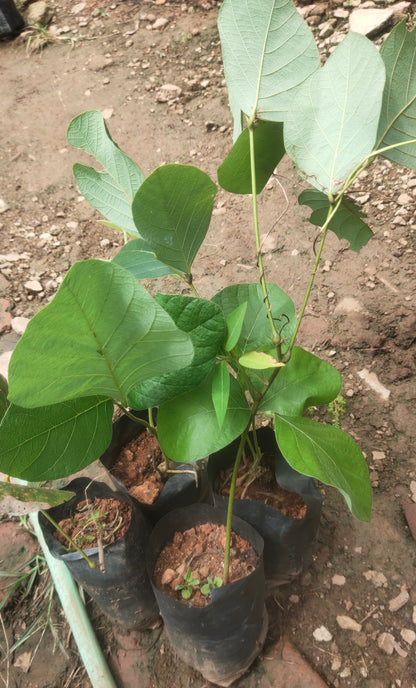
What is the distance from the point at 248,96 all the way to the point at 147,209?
286 millimetres

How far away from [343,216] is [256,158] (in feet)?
0.66

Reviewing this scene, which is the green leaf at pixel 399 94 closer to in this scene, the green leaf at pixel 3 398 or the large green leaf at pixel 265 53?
the large green leaf at pixel 265 53

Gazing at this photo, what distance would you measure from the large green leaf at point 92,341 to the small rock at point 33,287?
153 centimetres

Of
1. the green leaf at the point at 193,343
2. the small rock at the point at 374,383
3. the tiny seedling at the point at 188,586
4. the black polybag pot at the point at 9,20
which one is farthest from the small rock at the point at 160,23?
the tiny seedling at the point at 188,586

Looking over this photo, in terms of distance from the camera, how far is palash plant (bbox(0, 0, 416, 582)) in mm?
642

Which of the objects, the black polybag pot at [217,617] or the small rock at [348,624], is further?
the small rock at [348,624]

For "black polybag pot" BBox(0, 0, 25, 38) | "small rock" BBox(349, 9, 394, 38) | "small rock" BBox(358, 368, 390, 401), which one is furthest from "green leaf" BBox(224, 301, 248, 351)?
"black polybag pot" BBox(0, 0, 25, 38)

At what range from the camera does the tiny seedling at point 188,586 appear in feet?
3.37

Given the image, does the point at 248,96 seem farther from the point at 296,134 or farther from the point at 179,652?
the point at 179,652

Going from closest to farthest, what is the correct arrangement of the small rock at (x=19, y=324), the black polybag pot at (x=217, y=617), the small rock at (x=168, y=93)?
1. the black polybag pot at (x=217, y=617)
2. the small rock at (x=19, y=324)
3. the small rock at (x=168, y=93)

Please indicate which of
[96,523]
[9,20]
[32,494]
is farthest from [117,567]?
[9,20]

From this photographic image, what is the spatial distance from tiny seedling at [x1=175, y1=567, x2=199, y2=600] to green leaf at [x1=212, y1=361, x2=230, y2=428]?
507 millimetres

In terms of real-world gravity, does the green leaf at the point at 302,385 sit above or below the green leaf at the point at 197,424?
below

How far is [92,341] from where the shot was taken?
0.60 m
